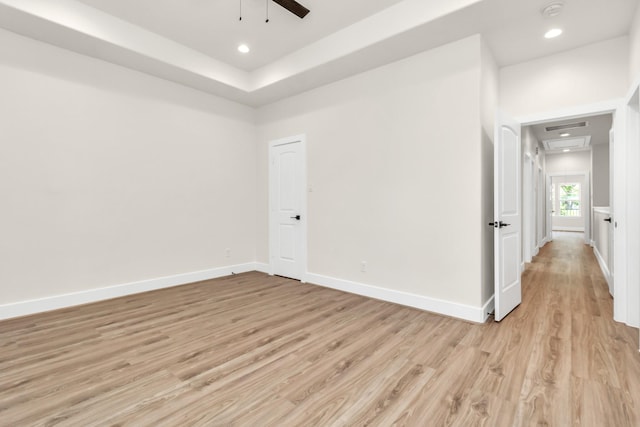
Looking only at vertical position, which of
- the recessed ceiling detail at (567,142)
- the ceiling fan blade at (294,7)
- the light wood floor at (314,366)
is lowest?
the light wood floor at (314,366)

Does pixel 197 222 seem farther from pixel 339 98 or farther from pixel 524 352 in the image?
pixel 524 352

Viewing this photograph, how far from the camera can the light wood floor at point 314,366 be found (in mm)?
1698

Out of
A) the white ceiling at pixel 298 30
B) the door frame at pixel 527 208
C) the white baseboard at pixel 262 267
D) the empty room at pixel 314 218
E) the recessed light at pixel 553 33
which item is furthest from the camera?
the door frame at pixel 527 208

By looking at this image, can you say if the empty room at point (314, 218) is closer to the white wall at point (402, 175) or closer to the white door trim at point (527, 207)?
the white wall at point (402, 175)

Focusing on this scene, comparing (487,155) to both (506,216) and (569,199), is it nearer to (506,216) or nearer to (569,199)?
(506,216)

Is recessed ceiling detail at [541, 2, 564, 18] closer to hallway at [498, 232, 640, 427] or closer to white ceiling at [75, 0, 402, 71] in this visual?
white ceiling at [75, 0, 402, 71]

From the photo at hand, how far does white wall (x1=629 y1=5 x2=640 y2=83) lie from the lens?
2.66 meters

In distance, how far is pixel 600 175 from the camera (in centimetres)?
848

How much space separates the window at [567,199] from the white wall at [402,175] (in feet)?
42.0

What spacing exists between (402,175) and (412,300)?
1445 mm

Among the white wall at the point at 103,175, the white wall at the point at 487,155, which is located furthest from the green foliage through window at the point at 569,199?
the white wall at the point at 103,175

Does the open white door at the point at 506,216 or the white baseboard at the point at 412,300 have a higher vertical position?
A: the open white door at the point at 506,216

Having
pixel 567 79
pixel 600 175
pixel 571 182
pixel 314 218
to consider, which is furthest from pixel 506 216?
pixel 571 182

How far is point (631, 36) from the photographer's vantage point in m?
2.96
